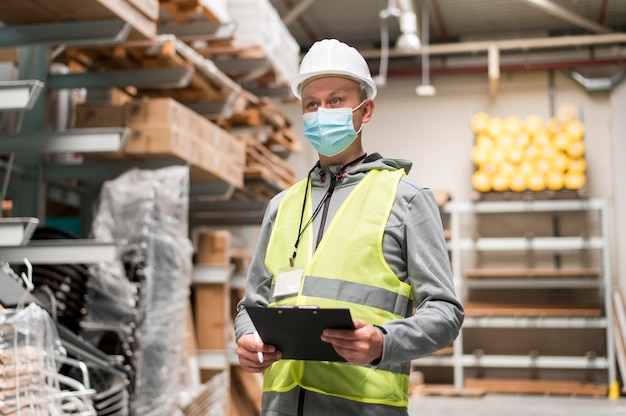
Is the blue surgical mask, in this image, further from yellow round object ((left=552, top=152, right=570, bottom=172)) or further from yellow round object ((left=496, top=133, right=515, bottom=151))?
yellow round object ((left=552, top=152, right=570, bottom=172))

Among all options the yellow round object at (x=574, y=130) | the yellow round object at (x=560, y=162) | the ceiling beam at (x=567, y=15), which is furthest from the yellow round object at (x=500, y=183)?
the ceiling beam at (x=567, y=15)

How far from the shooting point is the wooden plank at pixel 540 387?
1009cm

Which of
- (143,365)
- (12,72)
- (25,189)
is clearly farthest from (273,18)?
(143,365)

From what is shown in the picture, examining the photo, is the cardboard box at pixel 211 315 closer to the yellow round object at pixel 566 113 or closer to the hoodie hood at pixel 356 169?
the hoodie hood at pixel 356 169

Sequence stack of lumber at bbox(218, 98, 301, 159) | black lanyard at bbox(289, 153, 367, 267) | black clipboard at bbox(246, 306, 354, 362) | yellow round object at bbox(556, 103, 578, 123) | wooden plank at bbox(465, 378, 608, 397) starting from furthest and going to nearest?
yellow round object at bbox(556, 103, 578, 123)
wooden plank at bbox(465, 378, 608, 397)
stack of lumber at bbox(218, 98, 301, 159)
black lanyard at bbox(289, 153, 367, 267)
black clipboard at bbox(246, 306, 354, 362)

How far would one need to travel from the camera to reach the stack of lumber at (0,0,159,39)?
436cm

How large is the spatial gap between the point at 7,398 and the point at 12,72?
3744 millimetres

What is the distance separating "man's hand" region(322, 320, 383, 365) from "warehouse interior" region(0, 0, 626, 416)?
58.2 inches

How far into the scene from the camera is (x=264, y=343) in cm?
196

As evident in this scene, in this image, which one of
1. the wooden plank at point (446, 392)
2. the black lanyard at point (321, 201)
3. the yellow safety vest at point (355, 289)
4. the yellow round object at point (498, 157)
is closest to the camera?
the yellow safety vest at point (355, 289)

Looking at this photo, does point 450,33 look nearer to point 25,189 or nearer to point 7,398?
point 25,189

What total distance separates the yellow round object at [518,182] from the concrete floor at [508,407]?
2.85 m

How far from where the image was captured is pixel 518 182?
10.6 metres

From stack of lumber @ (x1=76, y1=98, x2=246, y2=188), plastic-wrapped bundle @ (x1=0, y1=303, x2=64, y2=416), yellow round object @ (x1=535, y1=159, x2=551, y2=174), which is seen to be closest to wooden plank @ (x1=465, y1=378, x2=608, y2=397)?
yellow round object @ (x1=535, y1=159, x2=551, y2=174)
